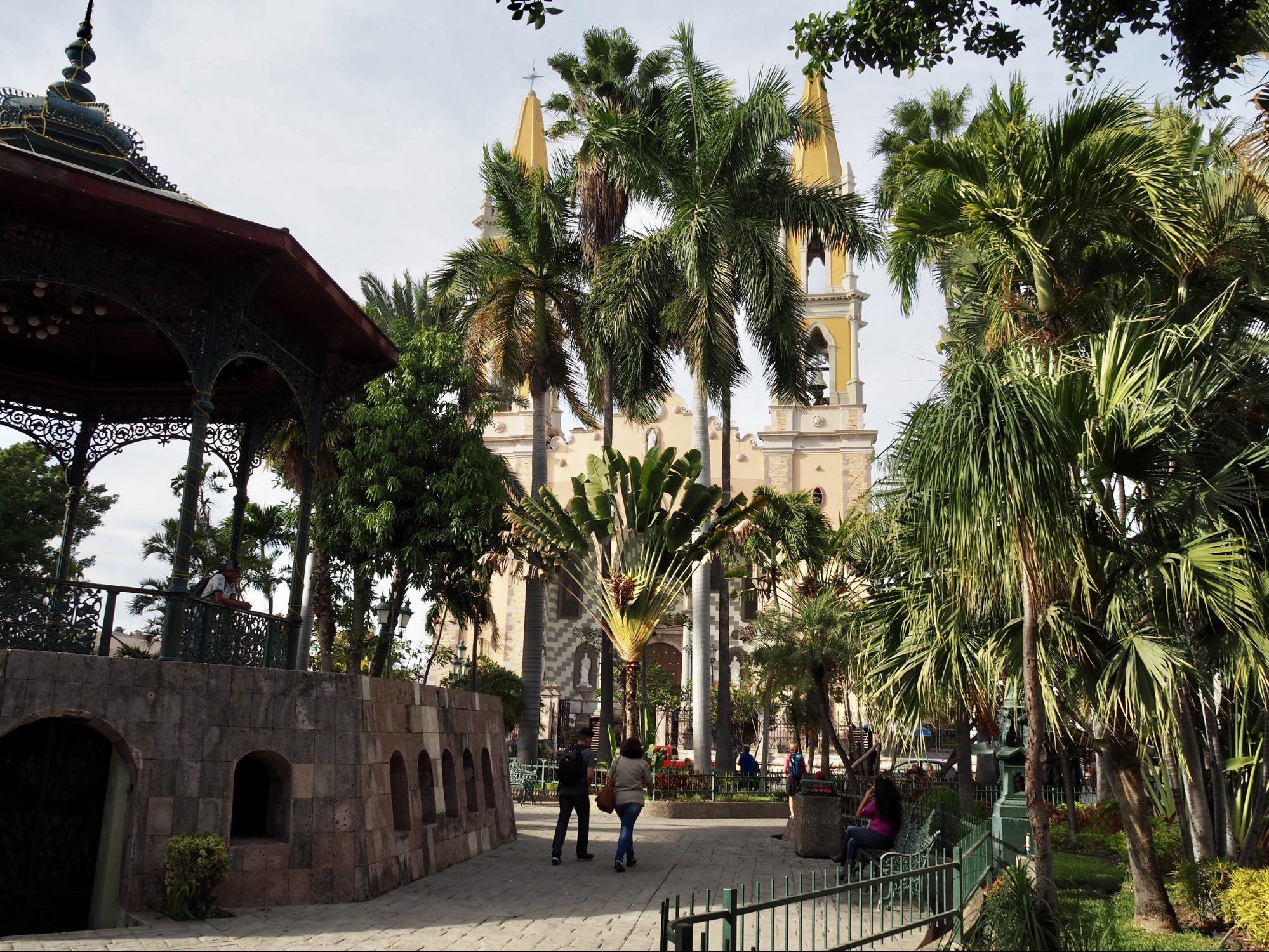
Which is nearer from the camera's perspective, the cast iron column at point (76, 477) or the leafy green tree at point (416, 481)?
the cast iron column at point (76, 477)

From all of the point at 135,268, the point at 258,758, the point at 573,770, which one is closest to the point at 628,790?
the point at 573,770

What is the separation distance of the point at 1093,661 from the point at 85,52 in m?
12.4

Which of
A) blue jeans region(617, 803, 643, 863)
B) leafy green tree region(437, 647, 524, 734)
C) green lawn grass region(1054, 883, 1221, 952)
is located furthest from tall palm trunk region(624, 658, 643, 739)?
leafy green tree region(437, 647, 524, 734)

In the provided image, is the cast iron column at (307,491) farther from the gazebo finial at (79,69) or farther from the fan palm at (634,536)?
the fan palm at (634,536)

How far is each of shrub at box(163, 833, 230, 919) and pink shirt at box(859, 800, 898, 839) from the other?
21.3 feet

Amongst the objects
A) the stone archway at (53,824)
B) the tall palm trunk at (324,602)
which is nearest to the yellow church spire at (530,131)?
the tall palm trunk at (324,602)

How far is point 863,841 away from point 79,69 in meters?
12.1

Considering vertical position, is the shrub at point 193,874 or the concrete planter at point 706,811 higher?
the shrub at point 193,874

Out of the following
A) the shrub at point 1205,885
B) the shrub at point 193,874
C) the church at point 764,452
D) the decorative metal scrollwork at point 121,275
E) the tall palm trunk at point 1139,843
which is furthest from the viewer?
the church at point 764,452

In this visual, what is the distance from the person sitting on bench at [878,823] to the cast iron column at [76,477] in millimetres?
10162

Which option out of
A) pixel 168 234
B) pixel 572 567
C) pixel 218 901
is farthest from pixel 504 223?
pixel 218 901

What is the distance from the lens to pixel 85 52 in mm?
11625

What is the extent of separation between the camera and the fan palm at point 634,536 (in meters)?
18.1

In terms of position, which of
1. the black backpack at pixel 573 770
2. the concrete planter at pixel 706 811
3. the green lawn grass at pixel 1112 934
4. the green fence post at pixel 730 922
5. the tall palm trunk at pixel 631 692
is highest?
the tall palm trunk at pixel 631 692
